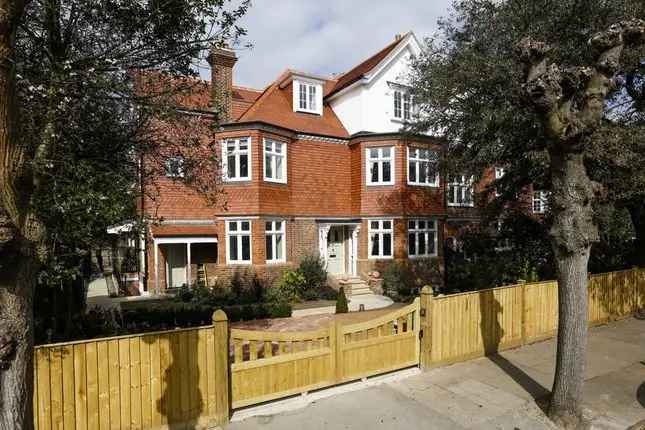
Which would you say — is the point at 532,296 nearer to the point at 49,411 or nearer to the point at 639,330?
the point at 639,330

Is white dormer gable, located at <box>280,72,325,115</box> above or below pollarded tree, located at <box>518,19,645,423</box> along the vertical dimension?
above

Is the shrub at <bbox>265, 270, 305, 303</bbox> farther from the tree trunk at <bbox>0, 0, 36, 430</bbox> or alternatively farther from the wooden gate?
the tree trunk at <bbox>0, 0, 36, 430</bbox>

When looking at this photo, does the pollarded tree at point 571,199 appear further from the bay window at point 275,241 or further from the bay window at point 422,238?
the bay window at point 422,238

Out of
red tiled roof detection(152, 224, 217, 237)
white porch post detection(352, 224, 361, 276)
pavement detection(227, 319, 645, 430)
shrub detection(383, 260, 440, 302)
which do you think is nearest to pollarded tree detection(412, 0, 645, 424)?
pavement detection(227, 319, 645, 430)

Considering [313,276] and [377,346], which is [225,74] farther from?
[377,346]

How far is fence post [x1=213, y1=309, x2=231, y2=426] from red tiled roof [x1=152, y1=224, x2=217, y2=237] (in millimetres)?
12312

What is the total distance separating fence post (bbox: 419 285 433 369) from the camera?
727 cm

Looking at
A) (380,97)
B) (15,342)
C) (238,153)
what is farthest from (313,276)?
(15,342)

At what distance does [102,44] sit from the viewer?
683 centimetres

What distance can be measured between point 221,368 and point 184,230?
12.9 metres

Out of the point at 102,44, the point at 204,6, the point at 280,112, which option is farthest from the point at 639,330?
the point at 280,112

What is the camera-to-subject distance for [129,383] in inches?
190

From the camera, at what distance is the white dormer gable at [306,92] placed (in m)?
19.4

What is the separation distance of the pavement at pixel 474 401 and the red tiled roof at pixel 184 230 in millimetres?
12316
